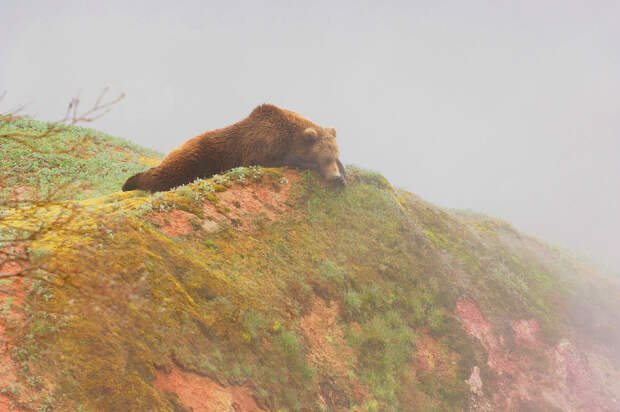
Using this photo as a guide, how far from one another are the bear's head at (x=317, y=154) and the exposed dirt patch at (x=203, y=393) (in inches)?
280

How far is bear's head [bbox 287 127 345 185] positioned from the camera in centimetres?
1038

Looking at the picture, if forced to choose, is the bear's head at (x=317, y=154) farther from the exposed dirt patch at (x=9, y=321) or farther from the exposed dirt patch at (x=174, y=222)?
the exposed dirt patch at (x=9, y=321)

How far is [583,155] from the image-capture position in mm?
163750

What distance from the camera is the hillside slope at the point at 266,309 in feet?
12.2

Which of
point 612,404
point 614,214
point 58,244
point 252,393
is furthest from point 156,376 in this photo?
point 614,214

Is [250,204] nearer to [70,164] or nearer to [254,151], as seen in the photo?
[254,151]

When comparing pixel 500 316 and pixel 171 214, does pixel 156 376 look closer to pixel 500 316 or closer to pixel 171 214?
pixel 171 214

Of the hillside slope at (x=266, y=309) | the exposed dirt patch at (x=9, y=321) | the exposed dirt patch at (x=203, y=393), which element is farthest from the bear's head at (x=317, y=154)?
the exposed dirt patch at (x=9, y=321)

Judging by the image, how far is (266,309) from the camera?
6.22 metres

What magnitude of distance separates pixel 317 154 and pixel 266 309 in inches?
228

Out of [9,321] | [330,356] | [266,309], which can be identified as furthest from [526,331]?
[9,321]

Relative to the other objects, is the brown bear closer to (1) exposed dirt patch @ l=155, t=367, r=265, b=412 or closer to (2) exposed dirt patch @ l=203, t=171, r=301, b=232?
(2) exposed dirt patch @ l=203, t=171, r=301, b=232

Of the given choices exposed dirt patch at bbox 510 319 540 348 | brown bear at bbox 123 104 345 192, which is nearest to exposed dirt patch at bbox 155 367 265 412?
brown bear at bbox 123 104 345 192

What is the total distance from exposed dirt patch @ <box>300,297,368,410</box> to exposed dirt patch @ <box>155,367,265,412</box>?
1.70 m
